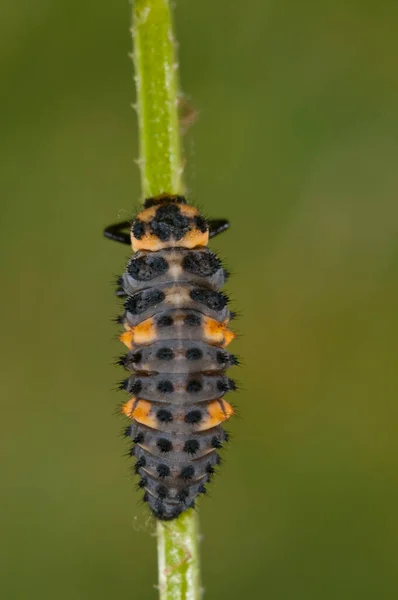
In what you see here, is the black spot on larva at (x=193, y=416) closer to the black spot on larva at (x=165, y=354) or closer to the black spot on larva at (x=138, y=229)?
the black spot on larva at (x=165, y=354)

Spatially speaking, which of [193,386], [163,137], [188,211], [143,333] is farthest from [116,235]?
[193,386]

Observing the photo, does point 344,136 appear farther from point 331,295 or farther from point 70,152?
point 70,152

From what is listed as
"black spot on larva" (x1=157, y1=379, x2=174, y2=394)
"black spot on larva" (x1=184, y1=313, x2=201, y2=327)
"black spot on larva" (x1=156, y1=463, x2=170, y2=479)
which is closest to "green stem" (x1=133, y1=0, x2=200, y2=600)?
"black spot on larva" (x1=156, y1=463, x2=170, y2=479)

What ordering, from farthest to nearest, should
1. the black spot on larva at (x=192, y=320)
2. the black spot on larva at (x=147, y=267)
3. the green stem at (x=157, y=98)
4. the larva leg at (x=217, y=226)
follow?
the larva leg at (x=217, y=226) → the green stem at (x=157, y=98) → the black spot on larva at (x=147, y=267) → the black spot on larva at (x=192, y=320)

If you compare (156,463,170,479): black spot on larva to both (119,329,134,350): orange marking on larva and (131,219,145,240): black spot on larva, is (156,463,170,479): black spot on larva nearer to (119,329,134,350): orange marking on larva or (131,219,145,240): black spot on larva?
(119,329,134,350): orange marking on larva

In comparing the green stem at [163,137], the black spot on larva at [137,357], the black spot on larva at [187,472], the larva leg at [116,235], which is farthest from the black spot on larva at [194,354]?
the larva leg at [116,235]

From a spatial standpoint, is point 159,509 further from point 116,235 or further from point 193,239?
point 116,235

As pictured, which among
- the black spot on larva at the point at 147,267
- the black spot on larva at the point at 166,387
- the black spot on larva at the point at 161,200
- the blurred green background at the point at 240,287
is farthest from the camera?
the blurred green background at the point at 240,287
